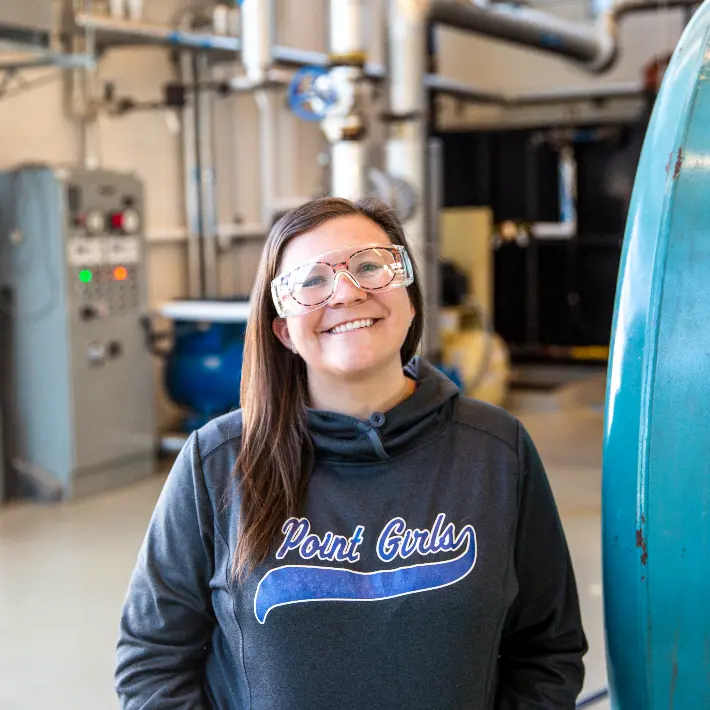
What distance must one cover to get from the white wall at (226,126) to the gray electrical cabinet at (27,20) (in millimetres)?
748

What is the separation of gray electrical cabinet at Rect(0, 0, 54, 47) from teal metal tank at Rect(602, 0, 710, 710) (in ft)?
13.9

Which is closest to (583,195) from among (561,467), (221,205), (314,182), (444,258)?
(444,258)

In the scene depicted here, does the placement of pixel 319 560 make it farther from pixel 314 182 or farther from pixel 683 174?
pixel 314 182

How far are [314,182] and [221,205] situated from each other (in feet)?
4.62

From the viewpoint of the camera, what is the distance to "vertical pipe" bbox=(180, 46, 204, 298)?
23.9 ft

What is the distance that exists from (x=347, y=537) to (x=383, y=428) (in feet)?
0.55

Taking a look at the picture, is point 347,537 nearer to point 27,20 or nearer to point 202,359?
point 27,20

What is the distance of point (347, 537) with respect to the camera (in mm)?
1457

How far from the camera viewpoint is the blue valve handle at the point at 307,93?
18.1 feet

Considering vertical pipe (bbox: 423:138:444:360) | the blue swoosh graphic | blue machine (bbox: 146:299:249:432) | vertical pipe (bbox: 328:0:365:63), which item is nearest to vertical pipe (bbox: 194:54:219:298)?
blue machine (bbox: 146:299:249:432)

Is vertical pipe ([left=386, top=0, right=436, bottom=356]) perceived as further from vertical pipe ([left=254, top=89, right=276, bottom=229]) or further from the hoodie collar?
the hoodie collar

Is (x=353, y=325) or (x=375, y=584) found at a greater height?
(x=353, y=325)

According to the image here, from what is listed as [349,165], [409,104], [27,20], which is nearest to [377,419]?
[27,20]

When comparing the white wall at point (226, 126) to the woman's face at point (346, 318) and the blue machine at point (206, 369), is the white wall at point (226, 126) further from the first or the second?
the woman's face at point (346, 318)
